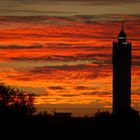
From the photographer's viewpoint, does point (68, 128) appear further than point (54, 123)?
No

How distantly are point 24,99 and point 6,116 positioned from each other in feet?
124

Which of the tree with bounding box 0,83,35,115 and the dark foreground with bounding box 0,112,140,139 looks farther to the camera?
the tree with bounding box 0,83,35,115

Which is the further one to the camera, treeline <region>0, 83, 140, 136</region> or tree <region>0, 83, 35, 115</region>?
tree <region>0, 83, 35, 115</region>

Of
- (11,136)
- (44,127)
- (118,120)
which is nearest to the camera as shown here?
(11,136)

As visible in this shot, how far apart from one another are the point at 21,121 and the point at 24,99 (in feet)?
130

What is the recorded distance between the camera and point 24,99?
159m

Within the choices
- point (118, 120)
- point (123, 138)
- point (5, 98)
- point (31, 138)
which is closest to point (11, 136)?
point (31, 138)

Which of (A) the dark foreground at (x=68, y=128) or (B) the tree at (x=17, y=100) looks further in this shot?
(B) the tree at (x=17, y=100)

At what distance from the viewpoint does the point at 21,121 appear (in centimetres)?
11906

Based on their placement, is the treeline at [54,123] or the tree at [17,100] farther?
the tree at [17,100]

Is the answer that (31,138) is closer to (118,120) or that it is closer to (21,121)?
(21,121)

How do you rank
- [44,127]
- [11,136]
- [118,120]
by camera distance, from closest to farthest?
[11,136]
[44,127]
[118,120]

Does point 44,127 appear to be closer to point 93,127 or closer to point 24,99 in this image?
point 93,127

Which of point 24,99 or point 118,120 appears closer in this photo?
point 118,120
